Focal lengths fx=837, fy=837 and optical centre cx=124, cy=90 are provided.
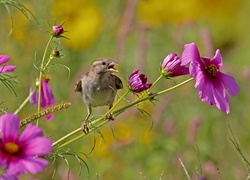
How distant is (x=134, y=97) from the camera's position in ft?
12.5

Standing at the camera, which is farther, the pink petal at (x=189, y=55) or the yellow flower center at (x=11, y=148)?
the pink petal at (x=189, y=55)

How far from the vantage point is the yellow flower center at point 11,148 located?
148cm

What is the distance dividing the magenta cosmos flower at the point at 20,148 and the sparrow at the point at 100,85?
2.77 ft

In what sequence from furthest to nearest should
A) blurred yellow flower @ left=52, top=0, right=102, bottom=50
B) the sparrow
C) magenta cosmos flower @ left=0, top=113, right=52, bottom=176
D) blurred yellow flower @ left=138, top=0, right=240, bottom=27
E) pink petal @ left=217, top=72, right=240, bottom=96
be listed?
blurred yellow flower @ left=138, top=0, right=240, bottom=27, blurred yellow flower @ left=52, top=0, right=102, bottom=50, the sparrow, pink petal @ left=217, top=72, right=240, bottom=96, magenta cosmos flower @ left=0, top=113, right=52, bottom=176

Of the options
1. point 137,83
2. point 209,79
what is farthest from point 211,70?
point 137,83

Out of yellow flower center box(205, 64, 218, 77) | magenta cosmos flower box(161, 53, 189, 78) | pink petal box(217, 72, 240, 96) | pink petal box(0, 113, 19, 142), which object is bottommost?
pink petal box(0, 113, 19, 142)

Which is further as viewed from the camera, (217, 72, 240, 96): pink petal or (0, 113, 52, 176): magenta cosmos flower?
(217, 72, 240, 96): pink petal

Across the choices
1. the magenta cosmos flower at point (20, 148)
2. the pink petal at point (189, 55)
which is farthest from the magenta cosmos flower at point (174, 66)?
the magenta cosmos flower at point (20, 148)

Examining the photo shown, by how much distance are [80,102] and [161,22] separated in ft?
3.30

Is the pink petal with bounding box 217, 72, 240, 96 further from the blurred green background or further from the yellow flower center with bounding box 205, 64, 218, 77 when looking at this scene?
the blurred green background

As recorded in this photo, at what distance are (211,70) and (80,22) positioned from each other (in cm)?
330

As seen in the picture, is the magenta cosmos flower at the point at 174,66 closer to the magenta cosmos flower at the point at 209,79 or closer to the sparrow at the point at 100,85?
the magenta cosmos flower at the point at 209,79

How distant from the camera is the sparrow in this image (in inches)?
93.7

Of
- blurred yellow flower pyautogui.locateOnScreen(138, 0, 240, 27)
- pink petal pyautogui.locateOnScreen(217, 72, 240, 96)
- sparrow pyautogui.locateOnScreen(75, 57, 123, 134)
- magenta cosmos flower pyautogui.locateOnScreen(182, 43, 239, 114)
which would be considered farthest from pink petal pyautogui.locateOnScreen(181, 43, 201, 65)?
blurred yellow flower pyautogui.locateOnScreen(138, 0, 240, 27)
